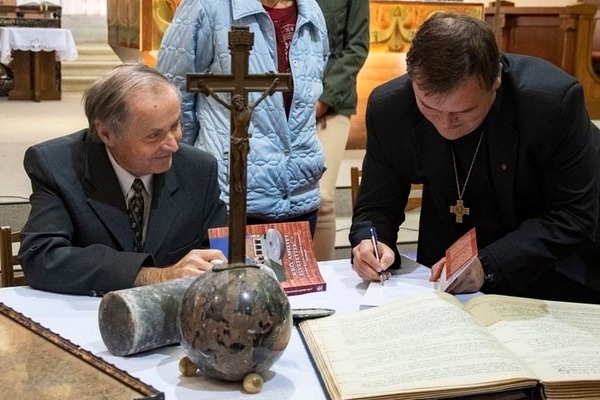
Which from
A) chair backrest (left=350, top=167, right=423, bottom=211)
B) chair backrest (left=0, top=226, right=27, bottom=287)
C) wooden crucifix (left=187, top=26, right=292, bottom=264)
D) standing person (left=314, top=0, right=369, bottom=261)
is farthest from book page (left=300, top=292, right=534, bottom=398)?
standing person (left=314, top=0, right=369, bottom=261)

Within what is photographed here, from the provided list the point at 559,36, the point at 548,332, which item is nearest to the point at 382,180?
the point at 548,332

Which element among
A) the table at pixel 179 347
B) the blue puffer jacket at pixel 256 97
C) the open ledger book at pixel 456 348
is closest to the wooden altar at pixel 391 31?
the blue puffer jacket at pixel 256 97

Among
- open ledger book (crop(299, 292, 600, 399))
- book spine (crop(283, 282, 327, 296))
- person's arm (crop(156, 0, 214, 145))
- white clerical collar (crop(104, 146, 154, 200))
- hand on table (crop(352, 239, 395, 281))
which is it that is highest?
person's arm (crop(156, 0, 214, 145))

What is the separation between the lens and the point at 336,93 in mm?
3842

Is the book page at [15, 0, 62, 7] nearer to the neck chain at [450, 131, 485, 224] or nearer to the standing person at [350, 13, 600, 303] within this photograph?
the standing person at [350, 13, 600, 303]

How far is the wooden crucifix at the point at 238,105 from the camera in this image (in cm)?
157

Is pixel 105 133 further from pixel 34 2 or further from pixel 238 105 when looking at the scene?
pixel 34 2

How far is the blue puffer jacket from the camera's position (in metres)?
2.99

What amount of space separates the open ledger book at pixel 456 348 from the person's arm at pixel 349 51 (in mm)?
1980

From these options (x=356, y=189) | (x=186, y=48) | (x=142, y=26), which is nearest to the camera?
(x=186, y=48)

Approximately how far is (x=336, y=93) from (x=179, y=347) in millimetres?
2216

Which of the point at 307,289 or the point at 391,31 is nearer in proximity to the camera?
the point at 307,289

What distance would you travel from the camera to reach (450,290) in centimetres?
224

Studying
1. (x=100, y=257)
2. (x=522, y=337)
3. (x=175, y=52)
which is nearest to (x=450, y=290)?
(x=522, y=337)
